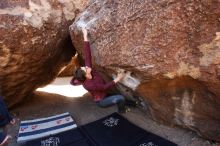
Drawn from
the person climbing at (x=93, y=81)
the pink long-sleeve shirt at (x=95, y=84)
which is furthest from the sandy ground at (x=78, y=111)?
the pink long-sleeve shirt at (x=95, y=84)

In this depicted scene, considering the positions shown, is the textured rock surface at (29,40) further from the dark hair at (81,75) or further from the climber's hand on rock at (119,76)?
the climber's hand on rock at (119,76)

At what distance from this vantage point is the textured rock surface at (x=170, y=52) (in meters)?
3.51

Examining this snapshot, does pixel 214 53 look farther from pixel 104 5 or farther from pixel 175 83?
pixel 104 5

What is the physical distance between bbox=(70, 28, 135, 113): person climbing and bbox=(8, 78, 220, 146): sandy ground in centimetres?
54

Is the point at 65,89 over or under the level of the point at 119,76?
under

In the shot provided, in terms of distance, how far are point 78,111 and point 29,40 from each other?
149 cm

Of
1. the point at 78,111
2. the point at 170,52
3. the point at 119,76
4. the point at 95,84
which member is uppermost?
the point at 170,52

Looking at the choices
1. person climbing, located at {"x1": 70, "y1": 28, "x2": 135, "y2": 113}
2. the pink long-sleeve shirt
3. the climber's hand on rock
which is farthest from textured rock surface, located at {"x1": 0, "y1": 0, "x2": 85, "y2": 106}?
the climber's hand on rock

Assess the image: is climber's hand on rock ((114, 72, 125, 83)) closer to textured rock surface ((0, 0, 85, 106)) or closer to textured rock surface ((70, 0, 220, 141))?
textured rock surface ((70, 0, 220, 141))

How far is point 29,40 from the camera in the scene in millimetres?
5145

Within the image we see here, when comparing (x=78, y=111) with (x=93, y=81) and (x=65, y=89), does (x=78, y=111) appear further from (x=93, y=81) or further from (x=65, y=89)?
(x=65, y=89)

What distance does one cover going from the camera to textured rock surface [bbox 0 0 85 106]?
5008mm

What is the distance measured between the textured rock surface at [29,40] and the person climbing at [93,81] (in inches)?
38.1

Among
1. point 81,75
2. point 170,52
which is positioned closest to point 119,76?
point 81,75
